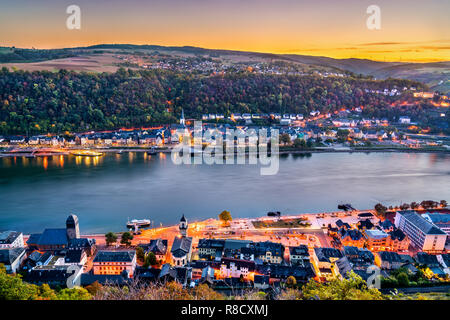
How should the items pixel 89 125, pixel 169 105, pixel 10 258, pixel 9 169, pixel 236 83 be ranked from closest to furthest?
pixel 10 258, pixel 9 169, pixel 89 125, pixel 169 105, pixel 236 83

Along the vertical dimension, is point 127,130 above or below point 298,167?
above

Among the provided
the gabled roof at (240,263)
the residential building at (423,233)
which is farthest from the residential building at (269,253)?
the residential building at (423,233)

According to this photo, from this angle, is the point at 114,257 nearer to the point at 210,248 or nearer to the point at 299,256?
the point at 210,248

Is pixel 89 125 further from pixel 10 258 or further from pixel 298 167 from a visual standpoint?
pixel 10 258

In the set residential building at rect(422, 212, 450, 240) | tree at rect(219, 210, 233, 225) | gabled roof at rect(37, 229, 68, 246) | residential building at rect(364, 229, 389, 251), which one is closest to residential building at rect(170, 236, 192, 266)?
tree at rect(219, 210, 233, 225)

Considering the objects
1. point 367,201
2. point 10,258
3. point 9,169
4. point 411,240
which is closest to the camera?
point 10,258

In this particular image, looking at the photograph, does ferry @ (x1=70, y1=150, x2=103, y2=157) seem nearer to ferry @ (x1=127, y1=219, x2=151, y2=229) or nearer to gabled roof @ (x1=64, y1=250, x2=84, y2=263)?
ferry @ (x1=127, y1=219, x2=151, y2=229)

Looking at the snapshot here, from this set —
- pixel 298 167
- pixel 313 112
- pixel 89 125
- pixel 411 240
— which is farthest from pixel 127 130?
pixel 411 240
